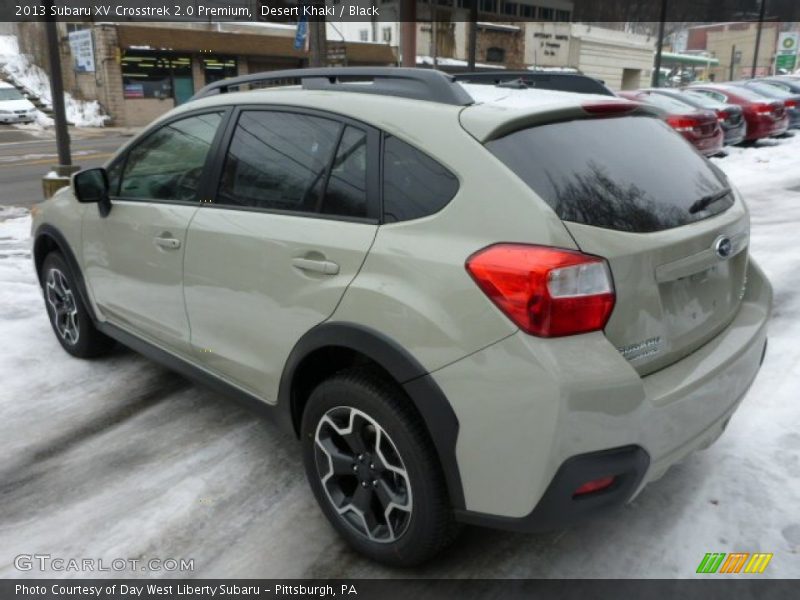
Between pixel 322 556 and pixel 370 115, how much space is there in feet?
5.60

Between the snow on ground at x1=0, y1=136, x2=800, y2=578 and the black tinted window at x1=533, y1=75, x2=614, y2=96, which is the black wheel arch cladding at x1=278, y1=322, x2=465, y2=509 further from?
the black tinted window at x1=533, y1=75, x2=614, y2=96

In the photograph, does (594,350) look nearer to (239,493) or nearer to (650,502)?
(650,502)

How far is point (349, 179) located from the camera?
256 centimetres

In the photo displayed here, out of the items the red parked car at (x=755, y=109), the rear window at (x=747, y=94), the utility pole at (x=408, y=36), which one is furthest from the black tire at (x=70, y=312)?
the rear window at (x=747, y=94)

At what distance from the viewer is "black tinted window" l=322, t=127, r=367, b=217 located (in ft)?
8.23

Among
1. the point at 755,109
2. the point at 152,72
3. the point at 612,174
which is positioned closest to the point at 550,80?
the point at 612,174

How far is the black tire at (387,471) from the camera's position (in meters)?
2.27

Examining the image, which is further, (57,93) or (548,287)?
(57,93)

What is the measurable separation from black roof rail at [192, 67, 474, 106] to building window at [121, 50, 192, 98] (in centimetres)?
3427

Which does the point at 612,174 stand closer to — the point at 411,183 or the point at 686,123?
the point at 411,183

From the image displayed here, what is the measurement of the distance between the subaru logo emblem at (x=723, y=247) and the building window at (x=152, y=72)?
3554cm

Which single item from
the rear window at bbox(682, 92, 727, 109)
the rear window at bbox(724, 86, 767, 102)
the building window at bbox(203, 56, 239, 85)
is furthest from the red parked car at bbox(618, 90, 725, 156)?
the building window at bbox(203, 56, 239, 85)

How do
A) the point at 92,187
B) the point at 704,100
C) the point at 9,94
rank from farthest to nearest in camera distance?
the point at 9,94
the point at 704,100
the point at 92,187

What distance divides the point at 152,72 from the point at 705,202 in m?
36.1
